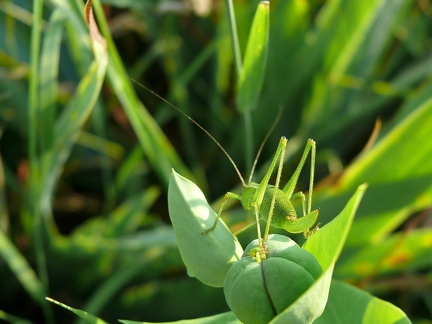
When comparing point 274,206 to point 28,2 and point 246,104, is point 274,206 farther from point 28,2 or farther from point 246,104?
point 28,2

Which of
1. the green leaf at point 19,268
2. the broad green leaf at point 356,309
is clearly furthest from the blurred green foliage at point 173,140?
the broad green leaf at point 356,309

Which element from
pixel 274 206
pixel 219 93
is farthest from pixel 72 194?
pixel 274 206

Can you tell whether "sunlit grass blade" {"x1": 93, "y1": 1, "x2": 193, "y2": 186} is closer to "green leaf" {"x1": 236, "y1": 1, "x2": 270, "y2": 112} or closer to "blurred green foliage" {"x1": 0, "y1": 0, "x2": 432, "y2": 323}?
"blurred green foliage" {"x1": 0, "y1": 0, "x2": 432, "y2": 323}

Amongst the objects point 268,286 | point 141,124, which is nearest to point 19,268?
point 141,124

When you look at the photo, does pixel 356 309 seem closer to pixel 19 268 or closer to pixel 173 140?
pixel 19 268

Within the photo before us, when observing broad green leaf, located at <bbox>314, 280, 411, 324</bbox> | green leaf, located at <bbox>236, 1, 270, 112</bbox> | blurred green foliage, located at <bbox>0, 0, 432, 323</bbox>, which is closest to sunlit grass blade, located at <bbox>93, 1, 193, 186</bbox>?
blurred green foliage, located at <bbox>0, 0, 432, 323</bbox>

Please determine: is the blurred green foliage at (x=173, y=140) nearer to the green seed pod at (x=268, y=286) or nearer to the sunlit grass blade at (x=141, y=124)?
the sunlit grass blade at (x=141, y=124)
